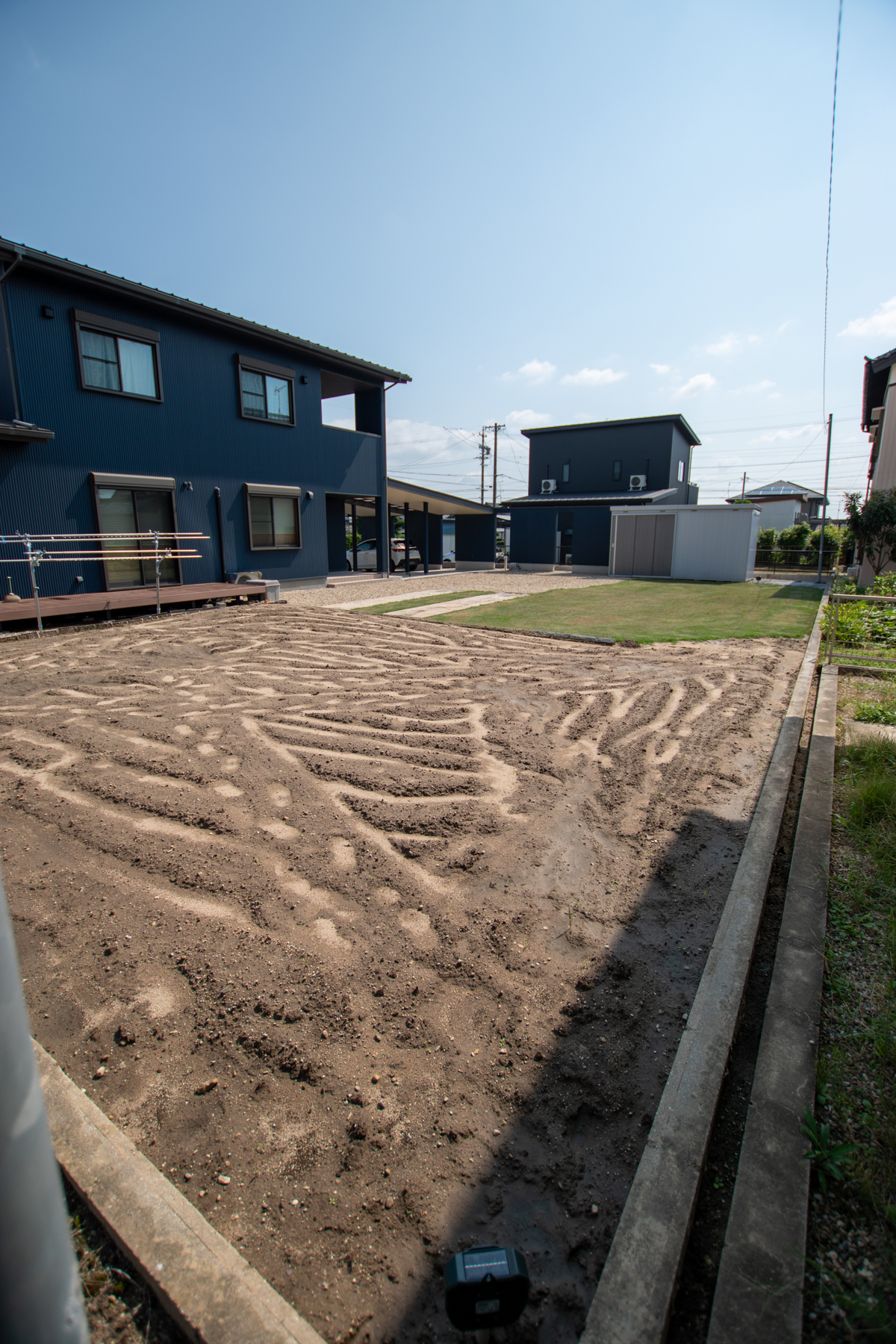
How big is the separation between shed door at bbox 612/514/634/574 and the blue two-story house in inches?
421

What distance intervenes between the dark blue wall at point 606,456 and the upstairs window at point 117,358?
24290 millimetres

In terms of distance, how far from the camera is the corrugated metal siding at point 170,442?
11.6 meters

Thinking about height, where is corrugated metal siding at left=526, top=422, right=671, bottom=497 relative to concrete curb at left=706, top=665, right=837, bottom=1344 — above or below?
above

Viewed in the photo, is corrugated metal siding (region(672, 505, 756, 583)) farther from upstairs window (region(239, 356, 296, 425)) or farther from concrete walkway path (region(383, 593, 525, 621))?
upstairs window (region(239, 356, 296, 425))

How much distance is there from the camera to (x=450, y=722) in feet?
19.4

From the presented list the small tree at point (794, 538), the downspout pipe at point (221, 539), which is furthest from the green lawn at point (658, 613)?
the small tree at point (794, 538)

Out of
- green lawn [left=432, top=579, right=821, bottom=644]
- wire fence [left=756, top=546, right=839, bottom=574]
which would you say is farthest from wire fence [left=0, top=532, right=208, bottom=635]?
wire fence [left=756, top=546, right=839, bottom=574]

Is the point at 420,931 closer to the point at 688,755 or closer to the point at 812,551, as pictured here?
the point at 688,755

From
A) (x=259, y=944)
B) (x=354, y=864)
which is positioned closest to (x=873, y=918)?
(x=354, y=864)

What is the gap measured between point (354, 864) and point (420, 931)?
0.67m

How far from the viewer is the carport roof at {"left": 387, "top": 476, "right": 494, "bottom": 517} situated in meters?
22.4

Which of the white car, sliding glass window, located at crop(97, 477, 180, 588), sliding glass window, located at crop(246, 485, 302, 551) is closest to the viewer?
sliding glass window, located at crop(97, 477, 180, 588)

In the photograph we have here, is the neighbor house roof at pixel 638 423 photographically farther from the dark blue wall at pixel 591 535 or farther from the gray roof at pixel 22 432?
the gray roof at pixel 22 432

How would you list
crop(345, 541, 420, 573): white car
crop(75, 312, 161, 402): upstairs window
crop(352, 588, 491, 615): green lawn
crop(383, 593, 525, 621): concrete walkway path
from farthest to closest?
crop(345, 541, 420, 573): white car
crop(352, 588, 491, 615): green lawn
crop(383, 593, 525, 621): concrete walkway path
crop(75, 312, 161, 402): upstairs window
